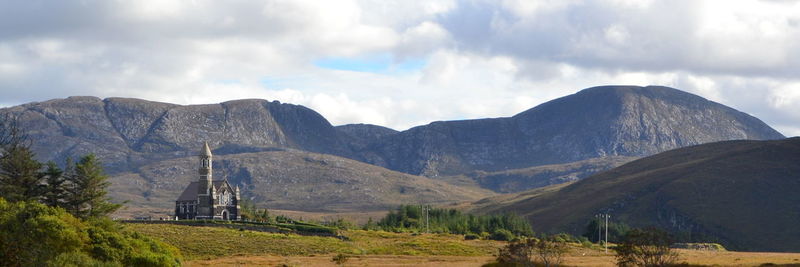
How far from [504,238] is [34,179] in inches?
3625

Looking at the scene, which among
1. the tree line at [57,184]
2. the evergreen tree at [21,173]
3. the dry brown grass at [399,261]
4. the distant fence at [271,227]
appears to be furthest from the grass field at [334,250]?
the evergreen tree at [21,173]

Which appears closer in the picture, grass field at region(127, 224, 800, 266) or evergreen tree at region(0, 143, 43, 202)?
evergreen tree at region(0, 143, 43, 202)

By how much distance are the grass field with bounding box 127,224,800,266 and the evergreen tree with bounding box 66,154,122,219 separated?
12.2 m

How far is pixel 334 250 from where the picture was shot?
139000 mm

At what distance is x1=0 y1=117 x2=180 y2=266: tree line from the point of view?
79938mm

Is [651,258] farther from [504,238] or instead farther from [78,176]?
[504,238]

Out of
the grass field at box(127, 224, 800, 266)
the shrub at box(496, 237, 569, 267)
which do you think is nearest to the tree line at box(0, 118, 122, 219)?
the grass field at box(127, 224, 800, 266)

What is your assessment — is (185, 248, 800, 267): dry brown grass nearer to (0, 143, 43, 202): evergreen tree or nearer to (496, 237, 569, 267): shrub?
(496, 237, 569, 267): shrub

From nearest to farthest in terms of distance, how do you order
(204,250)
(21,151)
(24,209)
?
(24,209), (21,151), (204,250)

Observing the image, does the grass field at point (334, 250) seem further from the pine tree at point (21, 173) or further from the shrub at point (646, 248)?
the pine tree at point (21, 173)

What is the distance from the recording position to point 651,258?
298 ft

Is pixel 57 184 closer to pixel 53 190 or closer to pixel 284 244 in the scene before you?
pixel 53 190

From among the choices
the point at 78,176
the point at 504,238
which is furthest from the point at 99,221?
the point at 504,238

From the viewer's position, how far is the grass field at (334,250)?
115 metres
